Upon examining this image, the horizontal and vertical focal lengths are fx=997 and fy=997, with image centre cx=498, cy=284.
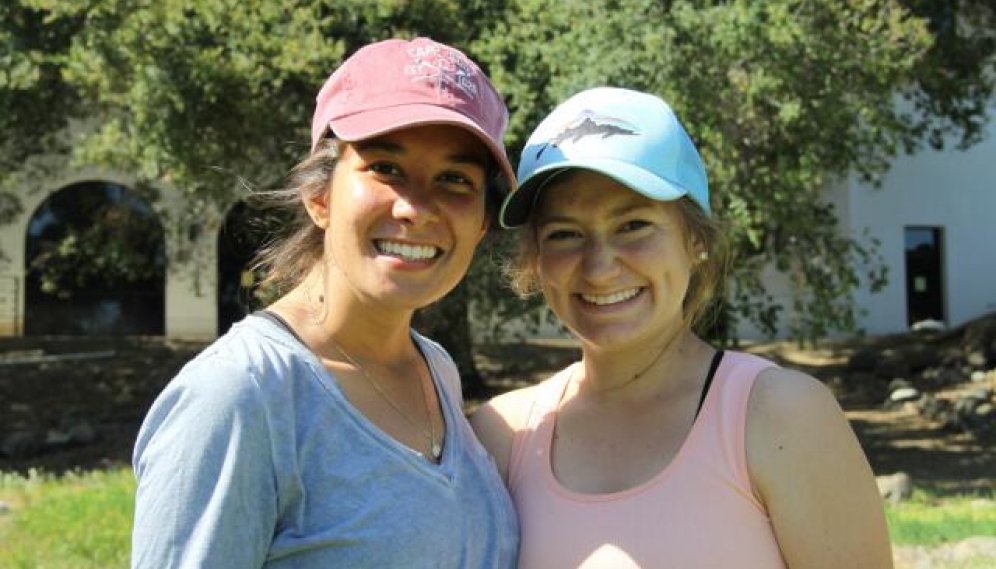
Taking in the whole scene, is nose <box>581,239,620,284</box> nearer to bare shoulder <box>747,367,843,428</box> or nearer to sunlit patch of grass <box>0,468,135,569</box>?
bare shoulder <box>747,367,843,428</box>

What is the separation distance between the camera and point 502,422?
2428 millimetres

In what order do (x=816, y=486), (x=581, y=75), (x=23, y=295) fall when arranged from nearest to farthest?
(x=816, y=486)
(x=581, y=75)
(x=23, y=295)

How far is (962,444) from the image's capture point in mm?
11969

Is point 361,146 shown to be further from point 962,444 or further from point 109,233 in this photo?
point 109,233

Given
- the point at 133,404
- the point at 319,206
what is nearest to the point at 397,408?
the point at 319,206

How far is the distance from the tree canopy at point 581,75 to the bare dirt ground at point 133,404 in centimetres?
270

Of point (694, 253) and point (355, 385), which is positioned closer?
point (355, 385)

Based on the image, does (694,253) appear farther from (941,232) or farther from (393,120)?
(941,232)

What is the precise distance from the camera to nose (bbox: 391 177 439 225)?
1962 mm

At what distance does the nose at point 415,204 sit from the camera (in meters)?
1.96

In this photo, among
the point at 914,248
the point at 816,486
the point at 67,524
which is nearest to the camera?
the point at 816,486

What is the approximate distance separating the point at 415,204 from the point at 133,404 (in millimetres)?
13668

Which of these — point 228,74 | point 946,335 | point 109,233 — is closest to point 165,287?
point 109,233

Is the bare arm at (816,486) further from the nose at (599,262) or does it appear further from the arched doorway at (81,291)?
the arched doorway at (81,291)
